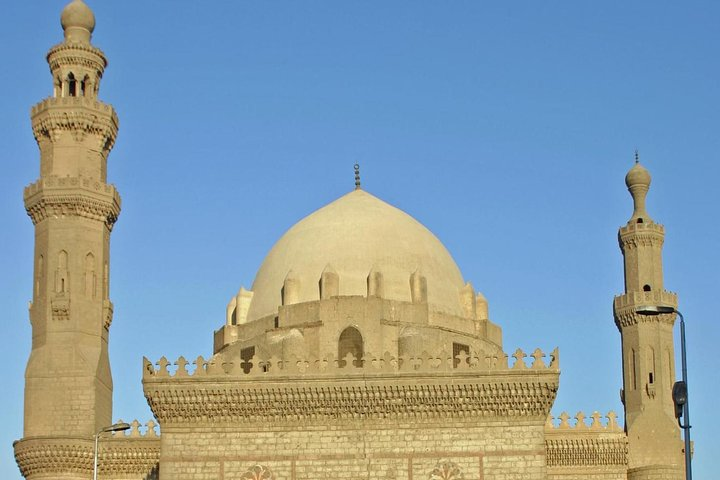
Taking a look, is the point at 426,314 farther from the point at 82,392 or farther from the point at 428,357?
the point at 82,392

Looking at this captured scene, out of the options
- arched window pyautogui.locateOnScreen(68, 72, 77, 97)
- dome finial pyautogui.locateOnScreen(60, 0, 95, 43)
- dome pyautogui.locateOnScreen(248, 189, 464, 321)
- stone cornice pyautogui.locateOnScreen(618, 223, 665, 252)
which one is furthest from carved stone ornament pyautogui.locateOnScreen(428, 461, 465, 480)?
dome finial pyautogui.locateOnScreen(60, 0, 95, 43)

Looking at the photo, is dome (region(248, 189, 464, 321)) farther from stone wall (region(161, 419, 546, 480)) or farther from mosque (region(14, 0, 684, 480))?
stone wall (region(161, 419, 546, 480))

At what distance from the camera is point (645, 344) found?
99.3 ft

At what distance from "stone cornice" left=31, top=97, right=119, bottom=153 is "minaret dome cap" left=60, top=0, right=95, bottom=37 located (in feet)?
5.79

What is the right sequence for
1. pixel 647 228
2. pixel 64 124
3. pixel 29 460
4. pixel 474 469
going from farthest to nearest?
pixel 647 228 → pixel 64 124 → pixel 29 460 → pixel 474 469

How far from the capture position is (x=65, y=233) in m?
27.7

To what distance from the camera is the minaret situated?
87.8 feet

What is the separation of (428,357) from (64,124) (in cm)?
976

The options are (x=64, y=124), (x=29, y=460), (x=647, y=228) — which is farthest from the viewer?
(x=647, y=228)

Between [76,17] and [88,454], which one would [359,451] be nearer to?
[88,454]

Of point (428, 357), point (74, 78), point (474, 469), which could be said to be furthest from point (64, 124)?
point (474, 469)

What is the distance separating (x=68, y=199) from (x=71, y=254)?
46.5 inches

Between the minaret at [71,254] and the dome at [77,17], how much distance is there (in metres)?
0.02

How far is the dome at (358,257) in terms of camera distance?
29.5 meters
